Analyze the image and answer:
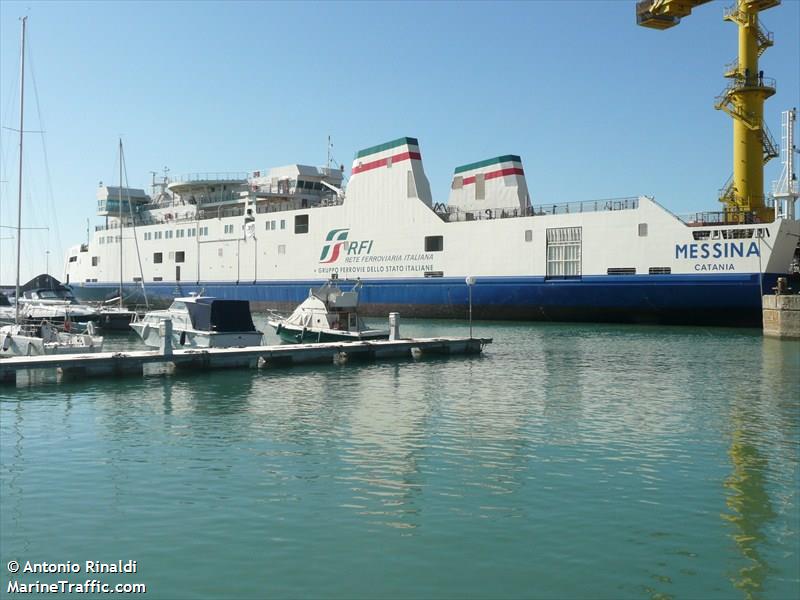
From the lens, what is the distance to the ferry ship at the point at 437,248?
3578 centimetres

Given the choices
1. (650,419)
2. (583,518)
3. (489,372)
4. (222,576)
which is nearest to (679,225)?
(489,372)

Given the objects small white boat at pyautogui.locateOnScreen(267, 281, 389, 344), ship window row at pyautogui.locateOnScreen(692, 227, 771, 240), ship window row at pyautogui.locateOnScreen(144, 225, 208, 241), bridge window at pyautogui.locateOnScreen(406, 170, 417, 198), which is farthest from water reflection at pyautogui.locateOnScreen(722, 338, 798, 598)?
ship window row at pyautogui.locateOnScreen(144, 225, 208, 241)

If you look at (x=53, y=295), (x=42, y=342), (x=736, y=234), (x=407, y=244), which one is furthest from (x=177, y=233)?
(x=736, y=234)

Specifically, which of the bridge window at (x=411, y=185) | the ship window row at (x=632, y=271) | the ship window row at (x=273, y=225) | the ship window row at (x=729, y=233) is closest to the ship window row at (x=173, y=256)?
the ship window row at (x=273, y=225)

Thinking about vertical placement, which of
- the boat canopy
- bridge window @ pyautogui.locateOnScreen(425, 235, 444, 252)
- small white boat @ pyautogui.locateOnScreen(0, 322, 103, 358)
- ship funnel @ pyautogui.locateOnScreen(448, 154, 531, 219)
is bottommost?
small white boat @ pyautogui.locateOnScreen(0, 322, 103, 358)

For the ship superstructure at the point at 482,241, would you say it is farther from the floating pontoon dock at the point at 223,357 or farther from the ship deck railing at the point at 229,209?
the floating pontoon dock at the point at 223,357

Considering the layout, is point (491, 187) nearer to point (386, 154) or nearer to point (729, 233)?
point (386, 154)

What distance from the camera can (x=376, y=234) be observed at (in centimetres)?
4812

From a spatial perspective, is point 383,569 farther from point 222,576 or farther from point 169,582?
point 169,582

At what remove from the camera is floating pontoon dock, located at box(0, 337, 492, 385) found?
2062 cm

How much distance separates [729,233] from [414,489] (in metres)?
29.6

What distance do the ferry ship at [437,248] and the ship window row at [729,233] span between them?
46 mm

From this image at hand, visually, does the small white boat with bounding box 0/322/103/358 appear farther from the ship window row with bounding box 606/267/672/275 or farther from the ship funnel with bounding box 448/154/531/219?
the ship funnel with bounding box 448/154/531/219

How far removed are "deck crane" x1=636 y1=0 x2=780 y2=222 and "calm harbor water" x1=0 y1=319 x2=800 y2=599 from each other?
21.6m
